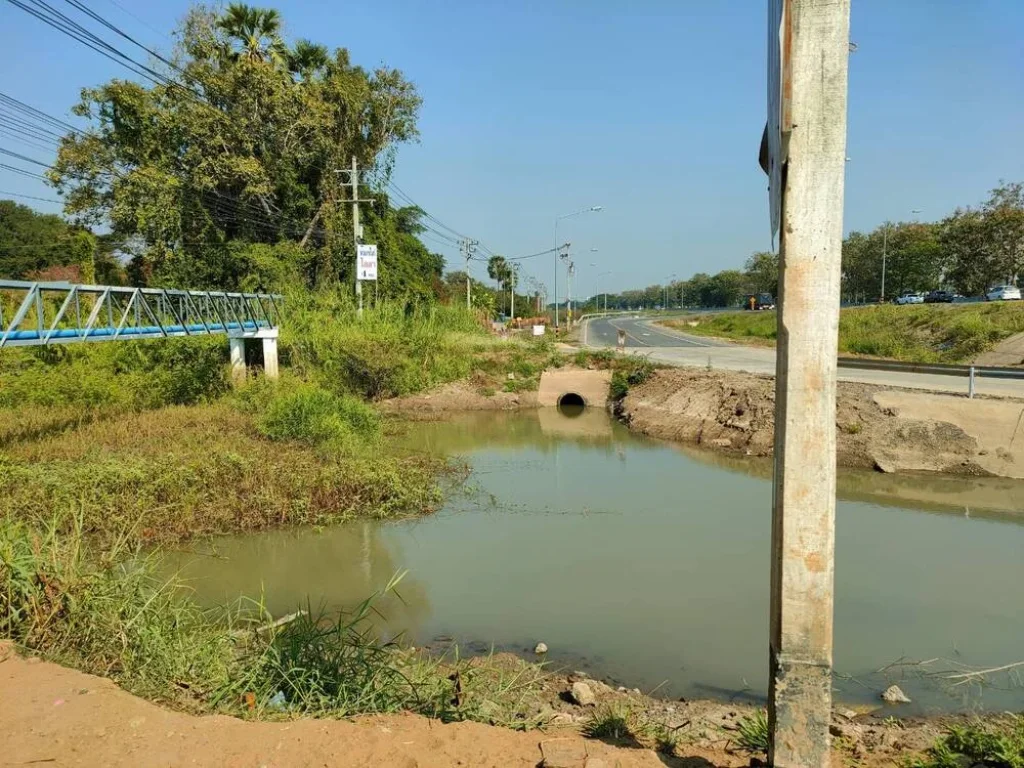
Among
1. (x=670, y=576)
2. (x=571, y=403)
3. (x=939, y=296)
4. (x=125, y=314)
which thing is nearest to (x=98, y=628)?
(x=670, y=576)

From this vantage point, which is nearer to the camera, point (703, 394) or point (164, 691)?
point (164, 691)

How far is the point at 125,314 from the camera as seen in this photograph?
40.1 ft

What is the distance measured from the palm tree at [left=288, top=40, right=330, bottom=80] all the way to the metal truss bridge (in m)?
11.9

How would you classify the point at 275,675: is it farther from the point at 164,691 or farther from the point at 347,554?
the point at 347,554

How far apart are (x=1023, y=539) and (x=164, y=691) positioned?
992 cm

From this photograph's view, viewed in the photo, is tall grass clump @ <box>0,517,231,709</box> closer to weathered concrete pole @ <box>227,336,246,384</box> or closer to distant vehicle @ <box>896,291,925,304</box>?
weathered concrete pole @ <box>227,336,246,384</box>

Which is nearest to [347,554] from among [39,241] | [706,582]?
[706,582]

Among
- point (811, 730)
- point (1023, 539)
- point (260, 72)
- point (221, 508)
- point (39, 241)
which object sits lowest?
point (1023, 539)

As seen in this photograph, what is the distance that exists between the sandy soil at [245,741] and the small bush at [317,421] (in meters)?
8.22

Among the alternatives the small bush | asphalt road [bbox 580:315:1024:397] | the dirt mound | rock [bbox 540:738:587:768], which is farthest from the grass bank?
rock [bbox 540:738:587:768]

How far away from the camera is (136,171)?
23594 mm

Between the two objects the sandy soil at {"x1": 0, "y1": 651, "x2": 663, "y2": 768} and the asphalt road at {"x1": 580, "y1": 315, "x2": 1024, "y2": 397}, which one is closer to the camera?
the sandy soil at {"x1": 0, "y1": 651, "x2": 663, "y2": 768}

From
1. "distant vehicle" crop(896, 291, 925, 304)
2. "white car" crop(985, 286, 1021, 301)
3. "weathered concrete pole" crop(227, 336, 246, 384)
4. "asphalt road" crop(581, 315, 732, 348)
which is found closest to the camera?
"weathered concrete pole" crop(227, 336, 246, 384)

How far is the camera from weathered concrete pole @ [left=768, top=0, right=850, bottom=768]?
8.36ft
